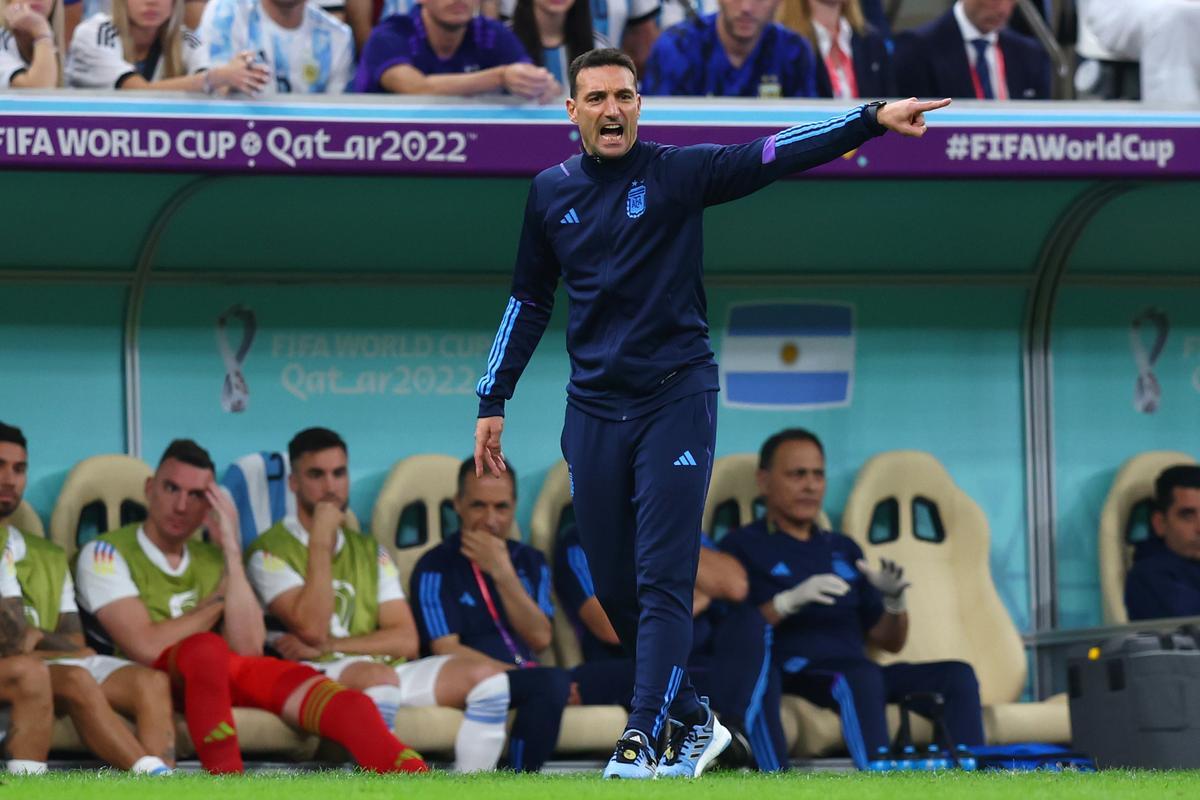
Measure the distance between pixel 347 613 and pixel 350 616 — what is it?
2cm

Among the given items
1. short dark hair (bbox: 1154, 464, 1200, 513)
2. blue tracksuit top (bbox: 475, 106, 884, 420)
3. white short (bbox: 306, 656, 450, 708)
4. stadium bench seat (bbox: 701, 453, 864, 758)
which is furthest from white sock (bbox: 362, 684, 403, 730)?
short dark hair (bbox: 1154, 464, 1200, 513)

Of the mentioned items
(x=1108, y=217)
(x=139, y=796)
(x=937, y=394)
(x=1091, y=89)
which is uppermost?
(x=1091, y=89)

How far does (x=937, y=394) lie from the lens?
8.83m

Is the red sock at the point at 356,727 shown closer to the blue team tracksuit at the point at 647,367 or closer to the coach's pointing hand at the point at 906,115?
the blue team tracksuit at the point at 647,367

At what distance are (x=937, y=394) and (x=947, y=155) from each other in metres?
1.69

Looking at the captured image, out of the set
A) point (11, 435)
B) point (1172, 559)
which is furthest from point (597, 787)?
point (1172, 559)

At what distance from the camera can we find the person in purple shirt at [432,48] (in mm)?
7535

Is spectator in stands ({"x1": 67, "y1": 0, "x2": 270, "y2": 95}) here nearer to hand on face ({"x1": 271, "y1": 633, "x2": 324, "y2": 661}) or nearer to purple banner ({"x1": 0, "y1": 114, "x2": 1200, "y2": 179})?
purple banner ({"x1": 0, "y1": 114, "x2": 1200, "y2": 179})

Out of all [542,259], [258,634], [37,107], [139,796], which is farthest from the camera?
[258,634]

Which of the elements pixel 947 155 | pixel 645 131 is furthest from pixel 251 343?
pixel 947 155

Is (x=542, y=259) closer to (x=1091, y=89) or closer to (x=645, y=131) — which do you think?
(x=645, y=131)

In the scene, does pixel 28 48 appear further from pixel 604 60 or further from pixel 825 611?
pixel 825 611

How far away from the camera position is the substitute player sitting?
7137 mm

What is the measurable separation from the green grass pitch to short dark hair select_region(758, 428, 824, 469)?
117 inches
